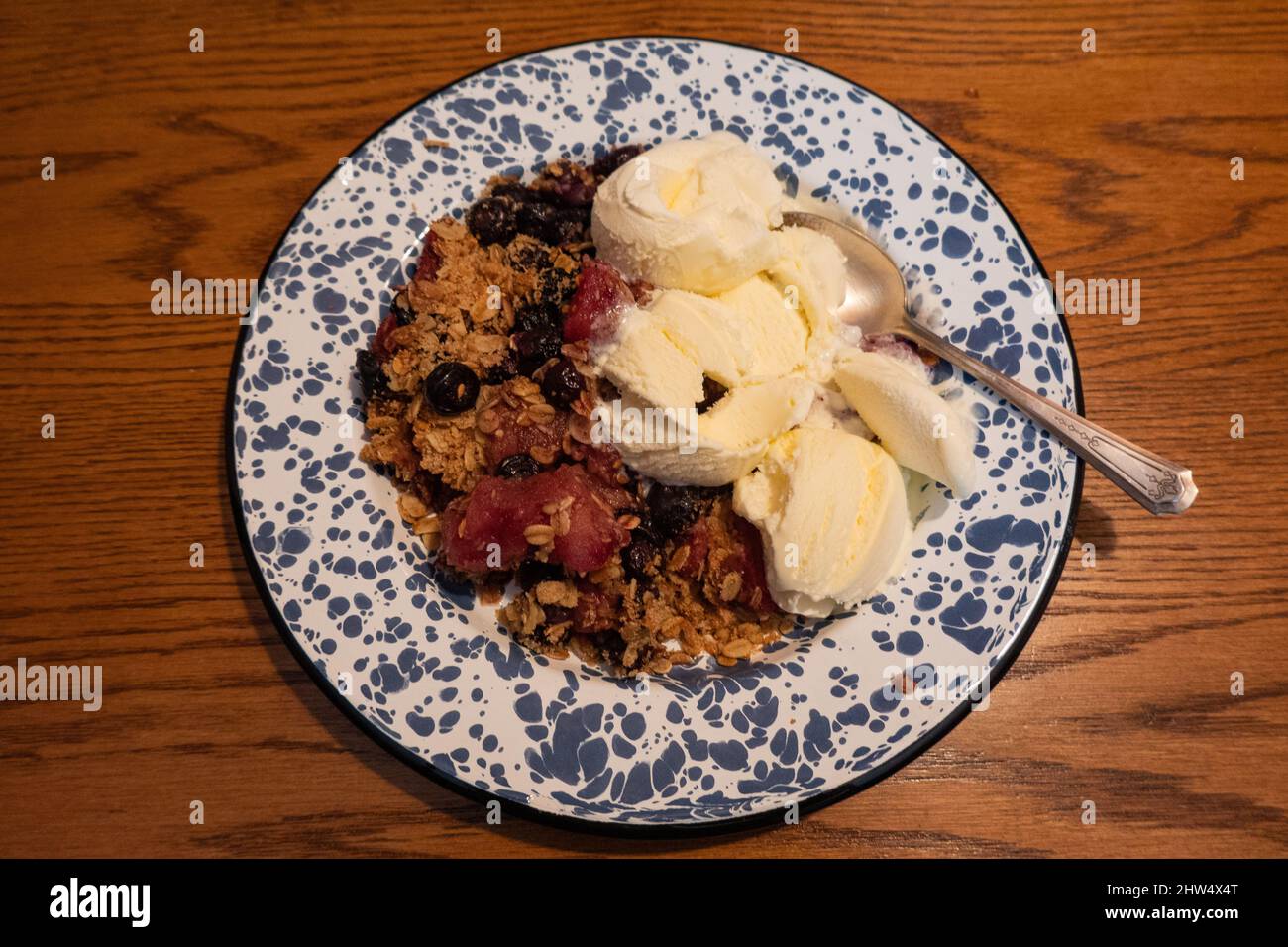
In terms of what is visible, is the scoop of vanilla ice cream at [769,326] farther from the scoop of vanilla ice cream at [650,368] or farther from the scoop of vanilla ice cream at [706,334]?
the scoop of vanilla ice cream at [650,368]

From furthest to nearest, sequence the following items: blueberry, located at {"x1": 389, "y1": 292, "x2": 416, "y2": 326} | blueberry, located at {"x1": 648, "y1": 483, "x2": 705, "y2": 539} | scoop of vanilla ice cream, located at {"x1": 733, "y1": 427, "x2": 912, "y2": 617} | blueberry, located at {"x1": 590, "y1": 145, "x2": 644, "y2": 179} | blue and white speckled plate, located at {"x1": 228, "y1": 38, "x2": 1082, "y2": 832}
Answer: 1. blueberry, located at {"x1": 590, "y1": 145, "x2": 644, "y2": 179}
2. blueberry, located at {"x1": 389, "y1": 292, "x2": 416, "y2": 326}
3. blueberry, located at {"x1": 648, "y1": 483, "x2": 705, "y2": 539}
4. scoop of vanilla ice cream, located at {"x1": 733, "y1": 427, "x2": 912, "y2": 617}
5. blue and white speckled plate, located at {"x1": 228, "y1": 38, "x2": 1082, "y2": 832}

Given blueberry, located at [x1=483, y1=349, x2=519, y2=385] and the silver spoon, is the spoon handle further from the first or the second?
blueberry, located at [x1=483, y1=349, x2=519, y2=385]

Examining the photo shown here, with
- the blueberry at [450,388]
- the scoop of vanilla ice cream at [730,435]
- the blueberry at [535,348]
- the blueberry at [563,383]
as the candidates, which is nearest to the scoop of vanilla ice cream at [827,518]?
the scoop of vanilla ice cream at [730,435]

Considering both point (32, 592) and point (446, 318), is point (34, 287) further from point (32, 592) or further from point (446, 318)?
point (446, 318)

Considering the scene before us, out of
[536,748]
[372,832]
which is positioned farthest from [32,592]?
[536,748]

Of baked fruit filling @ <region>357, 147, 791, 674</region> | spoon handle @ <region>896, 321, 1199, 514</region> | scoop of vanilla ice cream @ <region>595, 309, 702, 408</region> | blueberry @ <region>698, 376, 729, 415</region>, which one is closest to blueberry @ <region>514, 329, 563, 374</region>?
baked fruit filling @ <region>357, 147, 791, 674</region>

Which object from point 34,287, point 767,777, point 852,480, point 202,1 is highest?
point 202,1
